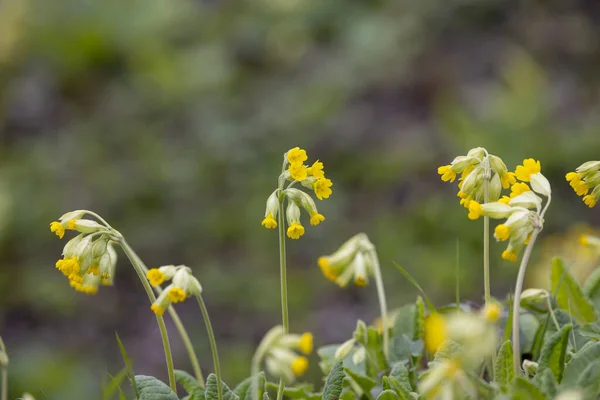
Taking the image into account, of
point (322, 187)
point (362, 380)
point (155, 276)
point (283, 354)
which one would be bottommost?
point (362, 380)

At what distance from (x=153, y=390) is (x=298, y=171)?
0.44m

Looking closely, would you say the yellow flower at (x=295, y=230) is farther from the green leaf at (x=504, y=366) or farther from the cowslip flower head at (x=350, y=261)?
the green leaf at (x=504, y=366)

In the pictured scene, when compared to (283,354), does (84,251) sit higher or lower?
higher

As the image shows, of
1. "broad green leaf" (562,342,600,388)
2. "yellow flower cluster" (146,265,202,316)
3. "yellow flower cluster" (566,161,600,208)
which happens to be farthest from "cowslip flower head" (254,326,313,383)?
"yellow flower cluster" (566,161,600,208)

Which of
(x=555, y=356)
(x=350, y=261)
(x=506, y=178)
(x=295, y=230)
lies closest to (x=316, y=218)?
(x=295, y=230)

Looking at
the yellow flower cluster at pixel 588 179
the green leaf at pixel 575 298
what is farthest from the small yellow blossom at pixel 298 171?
the green leaf at pixel 575 298

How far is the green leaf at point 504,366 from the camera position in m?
1.24

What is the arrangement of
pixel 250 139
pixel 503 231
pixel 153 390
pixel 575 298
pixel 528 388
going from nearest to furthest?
pixel 528 388 < pixel 503 231 < pixel 153 390 < pixel 575 298 < pixel 250 139

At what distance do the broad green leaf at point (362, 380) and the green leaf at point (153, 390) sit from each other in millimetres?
331

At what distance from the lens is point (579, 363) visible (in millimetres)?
1150

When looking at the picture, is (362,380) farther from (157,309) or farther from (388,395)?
(157,309)

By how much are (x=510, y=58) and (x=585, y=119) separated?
1.01 m

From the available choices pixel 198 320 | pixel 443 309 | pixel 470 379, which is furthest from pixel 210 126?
pixel 470 379

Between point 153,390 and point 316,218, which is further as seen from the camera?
point 316,218
